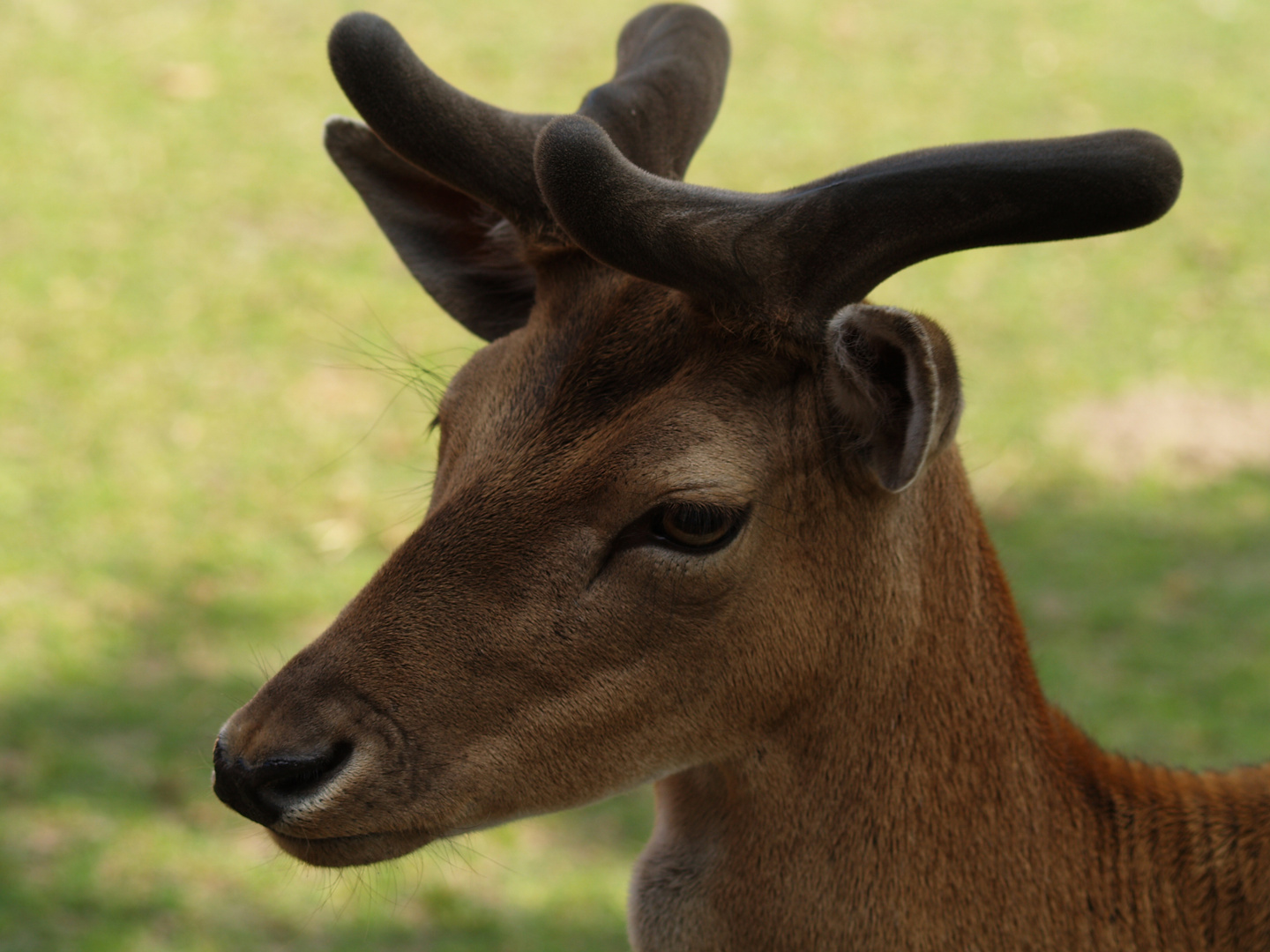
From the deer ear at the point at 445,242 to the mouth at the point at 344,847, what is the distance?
1545 millimetres

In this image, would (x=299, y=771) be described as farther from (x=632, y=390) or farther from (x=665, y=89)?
(x=665, y=89)

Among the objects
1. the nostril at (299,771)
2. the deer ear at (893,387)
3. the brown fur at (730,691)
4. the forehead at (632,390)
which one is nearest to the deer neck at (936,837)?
the brown fur at (730,691)

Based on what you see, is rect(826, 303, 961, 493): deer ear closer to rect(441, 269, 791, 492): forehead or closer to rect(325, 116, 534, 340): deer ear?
rect(441, 269, 791, 492): forehead

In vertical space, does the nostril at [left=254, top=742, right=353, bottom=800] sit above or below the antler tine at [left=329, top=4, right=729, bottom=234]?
below

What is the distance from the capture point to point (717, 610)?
10.5ft

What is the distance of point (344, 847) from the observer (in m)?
3.06

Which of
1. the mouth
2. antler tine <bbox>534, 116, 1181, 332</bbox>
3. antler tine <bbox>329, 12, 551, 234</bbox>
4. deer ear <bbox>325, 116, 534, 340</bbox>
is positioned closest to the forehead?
antler tine <bbox>534, 116, 1181, 332</bbox>

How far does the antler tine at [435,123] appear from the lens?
3.37 meters

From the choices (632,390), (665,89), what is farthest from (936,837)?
(665,89)

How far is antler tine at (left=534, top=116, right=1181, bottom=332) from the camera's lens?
2.88 metres

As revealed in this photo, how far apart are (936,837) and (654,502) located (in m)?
1.07

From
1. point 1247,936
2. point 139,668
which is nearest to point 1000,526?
point 139,668

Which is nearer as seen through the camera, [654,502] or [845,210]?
[845,210]

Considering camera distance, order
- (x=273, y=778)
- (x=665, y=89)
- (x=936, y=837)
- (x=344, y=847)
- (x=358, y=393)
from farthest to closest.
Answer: (x=358, y=393) < (x=665, y=89) < (x=936, y=837) < (x=344, y=847) < (x=273, y=778)
